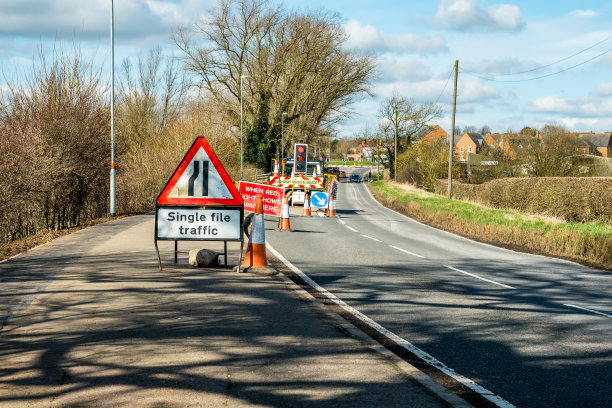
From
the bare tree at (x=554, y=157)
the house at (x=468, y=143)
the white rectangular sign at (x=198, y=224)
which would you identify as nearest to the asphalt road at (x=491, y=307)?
the white rectangular sign at (x=198, y=224)

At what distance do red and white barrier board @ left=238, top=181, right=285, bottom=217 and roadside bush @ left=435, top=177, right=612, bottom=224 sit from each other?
1350 cm

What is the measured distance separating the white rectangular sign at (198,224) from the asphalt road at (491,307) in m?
1.82

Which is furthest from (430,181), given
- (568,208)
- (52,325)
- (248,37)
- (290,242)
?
(52,325)

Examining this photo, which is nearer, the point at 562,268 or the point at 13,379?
the point at 13,379

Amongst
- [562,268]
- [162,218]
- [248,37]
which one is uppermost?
[248,37]

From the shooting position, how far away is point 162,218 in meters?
9.55

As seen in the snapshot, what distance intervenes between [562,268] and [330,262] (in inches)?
194

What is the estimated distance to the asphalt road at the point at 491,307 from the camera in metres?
5.39

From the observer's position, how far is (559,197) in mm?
26891

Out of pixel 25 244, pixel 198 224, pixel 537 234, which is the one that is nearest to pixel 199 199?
pixel 198 224

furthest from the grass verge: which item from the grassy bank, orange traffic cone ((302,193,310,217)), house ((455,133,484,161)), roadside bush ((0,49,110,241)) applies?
house ((455,133,484,161))

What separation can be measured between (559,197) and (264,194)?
50.7 ft

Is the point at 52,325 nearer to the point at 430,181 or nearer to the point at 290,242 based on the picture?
the point at 290,242

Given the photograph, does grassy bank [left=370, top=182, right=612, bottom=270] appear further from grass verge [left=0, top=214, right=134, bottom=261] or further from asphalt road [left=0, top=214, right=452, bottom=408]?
grass verge [left=0, top=214, right=134, bottom=261]
